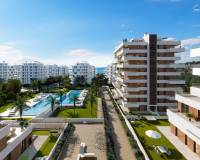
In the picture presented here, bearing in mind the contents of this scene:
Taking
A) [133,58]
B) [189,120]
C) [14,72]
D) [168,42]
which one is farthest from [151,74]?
[14,72]

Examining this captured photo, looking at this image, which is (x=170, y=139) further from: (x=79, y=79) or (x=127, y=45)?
(x=79, y=79)

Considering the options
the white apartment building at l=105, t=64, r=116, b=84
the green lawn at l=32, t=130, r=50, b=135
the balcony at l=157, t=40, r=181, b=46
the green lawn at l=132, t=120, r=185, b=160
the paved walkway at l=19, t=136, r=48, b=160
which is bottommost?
the paved walkway at l=19, t=136, r=48, b=160

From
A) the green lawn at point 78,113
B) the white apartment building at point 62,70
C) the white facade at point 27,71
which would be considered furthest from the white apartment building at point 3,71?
the green lawn at point 78,113

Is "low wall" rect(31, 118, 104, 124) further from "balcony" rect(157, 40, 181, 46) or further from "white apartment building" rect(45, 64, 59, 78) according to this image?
"white apartment building" rect(45, 64, 59, 78)

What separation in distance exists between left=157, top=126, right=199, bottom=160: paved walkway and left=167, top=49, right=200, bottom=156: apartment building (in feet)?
1.49

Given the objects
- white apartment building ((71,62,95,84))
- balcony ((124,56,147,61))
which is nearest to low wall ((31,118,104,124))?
balcony ((124,56,147,61))

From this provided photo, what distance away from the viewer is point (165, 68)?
49.5 meters

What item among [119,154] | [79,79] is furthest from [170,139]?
[79,79]

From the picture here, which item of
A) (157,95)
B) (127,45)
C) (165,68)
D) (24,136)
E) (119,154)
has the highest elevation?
(127,45)

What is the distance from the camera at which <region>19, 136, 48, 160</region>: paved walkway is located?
1065 inches

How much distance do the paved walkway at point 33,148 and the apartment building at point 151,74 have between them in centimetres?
2169

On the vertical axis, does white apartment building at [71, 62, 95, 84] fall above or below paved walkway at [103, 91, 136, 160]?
above

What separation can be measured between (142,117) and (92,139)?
48.4 feet

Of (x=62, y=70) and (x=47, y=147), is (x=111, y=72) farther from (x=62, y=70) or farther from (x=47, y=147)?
(x=47, y=147)
